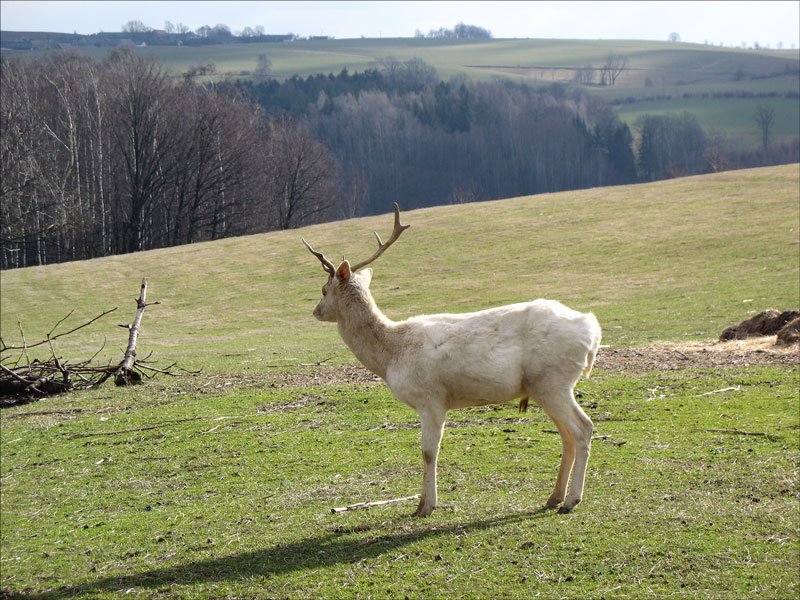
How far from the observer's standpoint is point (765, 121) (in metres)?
184

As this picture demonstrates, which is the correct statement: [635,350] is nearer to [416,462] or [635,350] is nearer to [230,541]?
[416,462]

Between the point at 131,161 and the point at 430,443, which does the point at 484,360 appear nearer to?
the point at 430,443

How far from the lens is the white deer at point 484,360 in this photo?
32.8ft

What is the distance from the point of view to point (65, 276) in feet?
169

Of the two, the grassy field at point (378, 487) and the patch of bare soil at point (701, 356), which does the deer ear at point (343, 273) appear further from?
the patch of bare soil at point (701, 356)

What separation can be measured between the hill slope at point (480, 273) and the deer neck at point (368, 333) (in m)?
14.0

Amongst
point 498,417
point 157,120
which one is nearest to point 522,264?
point 498,417

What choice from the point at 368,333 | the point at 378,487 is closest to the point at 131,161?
the point at 378,487

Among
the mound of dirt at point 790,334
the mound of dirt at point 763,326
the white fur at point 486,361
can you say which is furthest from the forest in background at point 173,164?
the white fur at point 486,361

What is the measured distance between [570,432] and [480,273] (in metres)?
35.2

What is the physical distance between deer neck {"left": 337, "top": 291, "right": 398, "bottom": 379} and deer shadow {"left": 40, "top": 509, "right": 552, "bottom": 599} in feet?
6.03

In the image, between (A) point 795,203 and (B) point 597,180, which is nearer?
(A) point 795,203

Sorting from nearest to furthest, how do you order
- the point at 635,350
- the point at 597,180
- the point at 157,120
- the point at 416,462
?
the point at 416,462 < the point at 635,350 < the point at 157,120 < the point at 597,180

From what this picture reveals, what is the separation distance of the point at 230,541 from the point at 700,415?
771 cm
